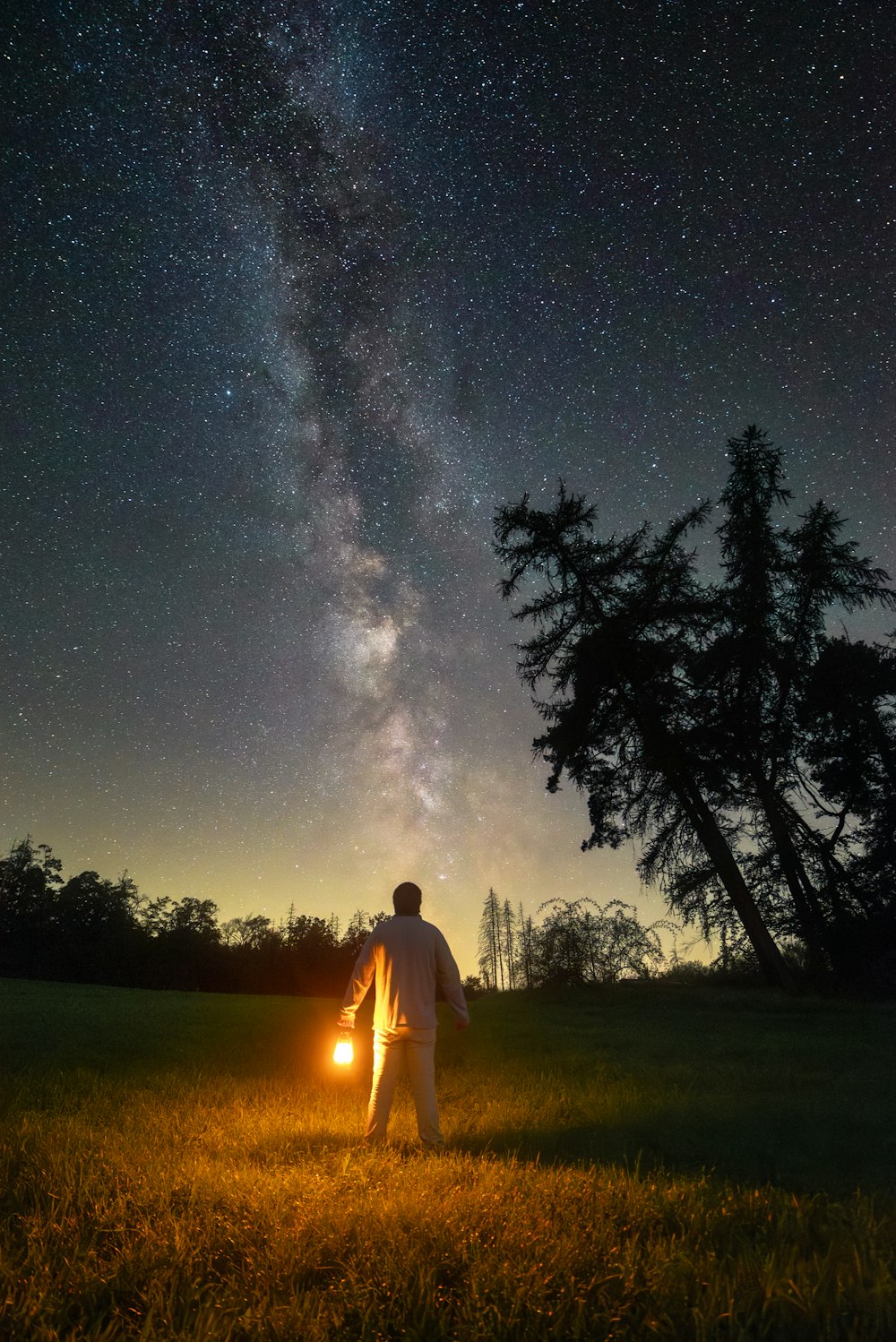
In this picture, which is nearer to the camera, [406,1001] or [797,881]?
[406,1001]

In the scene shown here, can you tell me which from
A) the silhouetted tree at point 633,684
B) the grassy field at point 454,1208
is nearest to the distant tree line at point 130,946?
the silhouetted tree at point 633,684

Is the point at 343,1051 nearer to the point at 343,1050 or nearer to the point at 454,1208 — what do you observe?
the point at 343,1050

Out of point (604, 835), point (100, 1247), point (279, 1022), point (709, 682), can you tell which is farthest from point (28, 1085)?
point (709, 682)

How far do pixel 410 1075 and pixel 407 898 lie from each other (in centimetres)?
151

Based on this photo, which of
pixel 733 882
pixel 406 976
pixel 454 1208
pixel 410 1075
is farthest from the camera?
pixel 733 882

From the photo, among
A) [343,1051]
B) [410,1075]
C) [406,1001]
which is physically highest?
[406,1001]

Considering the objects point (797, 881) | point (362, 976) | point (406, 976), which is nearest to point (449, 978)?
point (406, 976)

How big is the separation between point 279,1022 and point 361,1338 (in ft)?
49.7

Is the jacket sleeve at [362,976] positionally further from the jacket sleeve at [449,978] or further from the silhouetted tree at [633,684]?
the silhouetted tree at [633,684]

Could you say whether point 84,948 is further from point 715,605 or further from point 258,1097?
point 258,1097

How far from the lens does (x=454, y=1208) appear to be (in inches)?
182

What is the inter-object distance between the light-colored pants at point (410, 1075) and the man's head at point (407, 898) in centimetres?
101

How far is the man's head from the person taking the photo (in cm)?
755

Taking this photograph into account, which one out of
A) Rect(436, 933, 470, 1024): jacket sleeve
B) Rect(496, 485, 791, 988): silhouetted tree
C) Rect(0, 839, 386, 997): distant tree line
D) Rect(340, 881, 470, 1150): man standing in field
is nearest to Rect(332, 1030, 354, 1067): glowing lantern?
Rect(340, 881, 470, 1150): man standing in field
